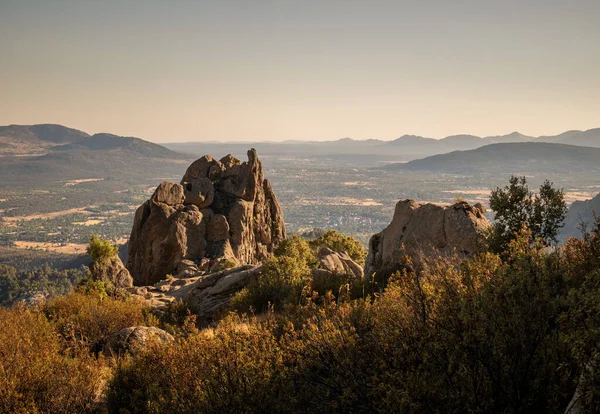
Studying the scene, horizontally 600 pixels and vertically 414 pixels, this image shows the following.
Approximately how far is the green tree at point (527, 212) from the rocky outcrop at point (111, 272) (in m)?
29.5

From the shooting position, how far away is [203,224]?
154 feet

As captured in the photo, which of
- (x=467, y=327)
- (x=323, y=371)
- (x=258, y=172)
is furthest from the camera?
(x=258, y=172)

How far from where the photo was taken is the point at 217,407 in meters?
8.16

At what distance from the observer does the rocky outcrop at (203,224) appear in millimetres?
43312

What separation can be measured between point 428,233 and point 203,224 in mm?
30573

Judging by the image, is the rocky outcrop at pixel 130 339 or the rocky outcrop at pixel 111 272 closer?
the rocky outcrop at pixel 130 339

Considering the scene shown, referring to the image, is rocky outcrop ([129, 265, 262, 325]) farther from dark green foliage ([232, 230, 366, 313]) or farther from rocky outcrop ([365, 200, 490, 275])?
rocky outcrop ([365, 200, 490, 275])

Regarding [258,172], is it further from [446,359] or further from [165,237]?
[446,359]

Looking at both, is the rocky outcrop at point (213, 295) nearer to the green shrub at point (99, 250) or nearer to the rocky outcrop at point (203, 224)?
the green shrub at point (99, 250)

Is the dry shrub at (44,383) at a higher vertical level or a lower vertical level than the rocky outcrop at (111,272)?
higher

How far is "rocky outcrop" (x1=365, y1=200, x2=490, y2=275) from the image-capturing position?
824 inches

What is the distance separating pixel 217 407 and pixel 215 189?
45794 millimetres

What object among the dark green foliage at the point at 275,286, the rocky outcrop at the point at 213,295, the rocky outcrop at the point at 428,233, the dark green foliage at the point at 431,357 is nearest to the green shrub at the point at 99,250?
the rocky outcrop at the point at 213,295

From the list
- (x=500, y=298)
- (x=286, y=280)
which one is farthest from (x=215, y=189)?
(x=500, y=298)
